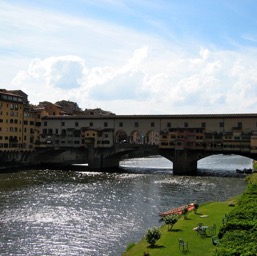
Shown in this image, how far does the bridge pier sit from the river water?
10.5 ft

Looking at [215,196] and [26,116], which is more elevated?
[26,116]

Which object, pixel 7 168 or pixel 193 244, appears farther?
pixel 7 168

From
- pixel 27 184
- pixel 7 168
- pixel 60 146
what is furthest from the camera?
pixel 60 146

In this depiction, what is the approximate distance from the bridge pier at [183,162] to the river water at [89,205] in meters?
3.21

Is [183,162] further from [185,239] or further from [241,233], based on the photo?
[241,233]

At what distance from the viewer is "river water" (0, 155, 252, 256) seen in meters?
35.2

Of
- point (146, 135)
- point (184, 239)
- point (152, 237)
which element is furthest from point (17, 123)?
point (184, 239)

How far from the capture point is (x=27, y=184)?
237 feet

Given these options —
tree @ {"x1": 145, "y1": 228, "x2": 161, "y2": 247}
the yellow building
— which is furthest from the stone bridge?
tree @ {"x1": 145, "y1": 228, "x2": 161, "y2": 247}

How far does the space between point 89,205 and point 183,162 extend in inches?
1768

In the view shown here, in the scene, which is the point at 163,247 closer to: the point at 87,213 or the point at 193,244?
the point at 193,244

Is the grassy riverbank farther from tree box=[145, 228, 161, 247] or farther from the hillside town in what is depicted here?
the hillside town

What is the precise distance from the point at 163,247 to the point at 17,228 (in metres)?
17.0

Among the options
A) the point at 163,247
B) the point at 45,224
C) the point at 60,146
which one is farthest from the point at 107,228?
the point at 60,146
